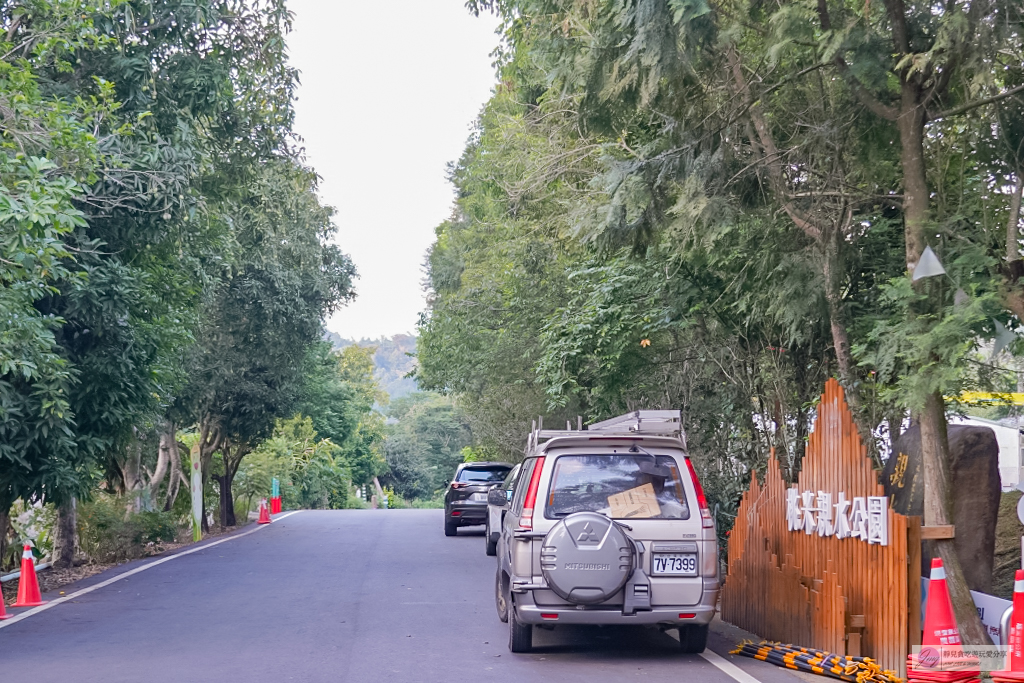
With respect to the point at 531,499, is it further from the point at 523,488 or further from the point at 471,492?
the point at 471,492

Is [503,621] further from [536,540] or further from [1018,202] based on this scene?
[1018,202]

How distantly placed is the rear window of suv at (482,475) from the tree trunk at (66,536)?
8.85 meters

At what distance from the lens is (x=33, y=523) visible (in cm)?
1900

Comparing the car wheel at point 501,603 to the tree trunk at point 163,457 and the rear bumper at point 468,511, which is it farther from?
the tree trunk at point 163,457

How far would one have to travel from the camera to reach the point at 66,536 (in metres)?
17.9

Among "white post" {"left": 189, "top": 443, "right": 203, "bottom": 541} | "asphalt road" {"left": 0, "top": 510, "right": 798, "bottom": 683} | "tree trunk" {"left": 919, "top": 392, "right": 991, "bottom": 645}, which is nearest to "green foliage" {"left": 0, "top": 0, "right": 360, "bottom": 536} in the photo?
"white post" {"left": 189, "top": 443, "right": 203, "bottom": 541}

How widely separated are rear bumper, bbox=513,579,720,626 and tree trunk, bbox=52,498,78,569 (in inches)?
468

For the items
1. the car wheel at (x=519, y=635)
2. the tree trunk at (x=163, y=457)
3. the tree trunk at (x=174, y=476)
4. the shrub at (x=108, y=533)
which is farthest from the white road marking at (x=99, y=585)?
the car wheel at (x=519, y=635)

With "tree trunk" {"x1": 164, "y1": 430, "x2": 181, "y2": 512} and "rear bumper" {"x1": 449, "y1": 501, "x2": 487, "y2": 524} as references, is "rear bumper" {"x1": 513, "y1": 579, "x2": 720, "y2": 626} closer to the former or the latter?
"rear bumper" {"x1": 449, "y1": 501, "x2": 487, "y2": 524}

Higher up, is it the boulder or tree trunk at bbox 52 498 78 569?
the boulder

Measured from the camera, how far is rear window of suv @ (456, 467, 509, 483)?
24.1 meters

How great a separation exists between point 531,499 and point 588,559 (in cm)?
77

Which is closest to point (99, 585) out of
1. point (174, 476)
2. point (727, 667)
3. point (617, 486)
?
point (617, 486)

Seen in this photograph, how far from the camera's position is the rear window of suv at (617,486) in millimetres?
8727
